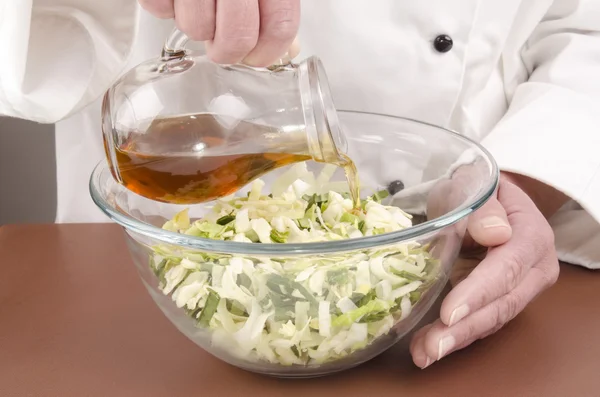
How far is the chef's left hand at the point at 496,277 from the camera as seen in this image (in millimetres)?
657

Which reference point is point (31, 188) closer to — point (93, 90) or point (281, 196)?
point (93, 90)

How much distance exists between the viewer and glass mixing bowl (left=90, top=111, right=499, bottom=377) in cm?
57

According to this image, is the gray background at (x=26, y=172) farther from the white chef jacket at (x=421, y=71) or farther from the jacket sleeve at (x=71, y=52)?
the jacket sleeve at (x=71, y=52)

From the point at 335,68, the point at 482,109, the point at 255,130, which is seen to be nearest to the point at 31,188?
the point at 335,68

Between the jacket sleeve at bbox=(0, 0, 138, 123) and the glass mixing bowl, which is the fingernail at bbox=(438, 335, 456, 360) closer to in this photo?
the glass mixing bowl

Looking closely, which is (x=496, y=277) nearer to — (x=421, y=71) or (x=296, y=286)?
(x=296, y=286)

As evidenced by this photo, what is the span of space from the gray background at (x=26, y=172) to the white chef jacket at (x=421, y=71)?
653 millimetres

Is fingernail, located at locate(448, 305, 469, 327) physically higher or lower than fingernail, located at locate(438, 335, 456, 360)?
higher

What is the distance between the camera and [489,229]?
A: 0.73 m

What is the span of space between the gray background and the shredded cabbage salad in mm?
1210

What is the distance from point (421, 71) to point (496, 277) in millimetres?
409

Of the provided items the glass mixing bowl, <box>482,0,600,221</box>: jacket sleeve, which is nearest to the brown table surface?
the glass mixing bowl

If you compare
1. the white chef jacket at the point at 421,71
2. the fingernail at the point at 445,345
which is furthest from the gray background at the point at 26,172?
the fingernail at the point at 445,345

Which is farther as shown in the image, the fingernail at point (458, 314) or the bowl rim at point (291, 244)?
the fingernail at point (458, 314)
